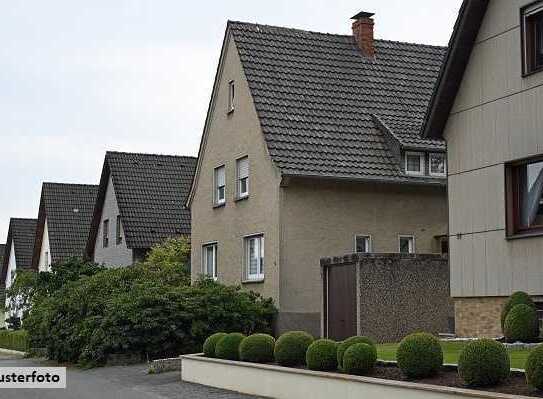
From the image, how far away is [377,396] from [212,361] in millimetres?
5881

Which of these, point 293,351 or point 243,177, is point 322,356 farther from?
point 243,177

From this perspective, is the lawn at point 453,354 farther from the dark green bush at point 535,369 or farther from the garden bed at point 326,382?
the dark green bush at point 535,369

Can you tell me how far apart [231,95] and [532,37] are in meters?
12.8

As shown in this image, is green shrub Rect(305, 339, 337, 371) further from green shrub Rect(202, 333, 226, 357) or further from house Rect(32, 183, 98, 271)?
house Rect(32, 183, 98, 271)

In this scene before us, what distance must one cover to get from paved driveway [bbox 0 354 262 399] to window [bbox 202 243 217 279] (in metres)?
8.31

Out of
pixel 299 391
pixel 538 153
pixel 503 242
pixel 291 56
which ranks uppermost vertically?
pixel 291 56

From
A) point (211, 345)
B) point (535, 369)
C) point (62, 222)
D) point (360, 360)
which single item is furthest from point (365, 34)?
point (62, 222)

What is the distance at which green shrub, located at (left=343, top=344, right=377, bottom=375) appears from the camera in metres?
14.4

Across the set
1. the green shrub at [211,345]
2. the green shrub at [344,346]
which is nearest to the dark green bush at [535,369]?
the green shrub at [344,346]

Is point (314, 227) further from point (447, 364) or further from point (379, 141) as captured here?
point (447, 364)

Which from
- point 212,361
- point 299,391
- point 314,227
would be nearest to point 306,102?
point 314,227

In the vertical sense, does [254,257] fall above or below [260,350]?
above

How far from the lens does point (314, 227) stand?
2647 cm

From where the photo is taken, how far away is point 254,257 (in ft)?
91.8
